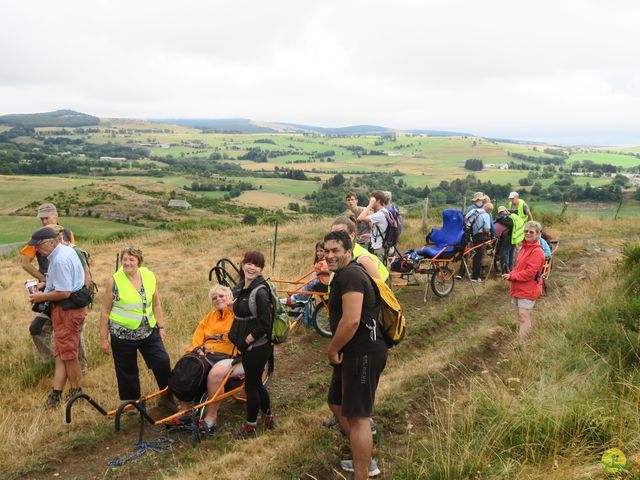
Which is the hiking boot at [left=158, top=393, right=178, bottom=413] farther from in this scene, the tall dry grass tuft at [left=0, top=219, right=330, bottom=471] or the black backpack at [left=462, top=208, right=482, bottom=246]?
the black backpack at [left=462, top=208, right=482, bottom=246]

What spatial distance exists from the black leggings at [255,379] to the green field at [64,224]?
3276 centimetres

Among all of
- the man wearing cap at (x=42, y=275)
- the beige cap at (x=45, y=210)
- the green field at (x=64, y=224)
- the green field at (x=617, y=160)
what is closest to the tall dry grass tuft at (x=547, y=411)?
the man wearing cap at (x=42, y=275)

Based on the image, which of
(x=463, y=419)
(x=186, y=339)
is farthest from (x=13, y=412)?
(x=463, y=419)

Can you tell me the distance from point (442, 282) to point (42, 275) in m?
6.20

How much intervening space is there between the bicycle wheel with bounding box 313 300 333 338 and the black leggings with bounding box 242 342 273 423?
8.02 ft

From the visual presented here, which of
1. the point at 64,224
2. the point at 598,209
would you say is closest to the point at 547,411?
the point at 598,209

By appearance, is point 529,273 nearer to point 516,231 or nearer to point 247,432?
point 247,432

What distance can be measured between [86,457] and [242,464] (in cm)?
145

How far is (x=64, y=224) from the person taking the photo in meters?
40.6

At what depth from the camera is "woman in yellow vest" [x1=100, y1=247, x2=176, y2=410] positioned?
182 inches

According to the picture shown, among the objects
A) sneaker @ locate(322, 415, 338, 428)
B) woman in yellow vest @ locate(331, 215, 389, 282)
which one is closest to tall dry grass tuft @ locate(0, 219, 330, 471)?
sneaker @ locate(322, 415, 338, 428)

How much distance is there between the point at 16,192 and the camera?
6028 cm

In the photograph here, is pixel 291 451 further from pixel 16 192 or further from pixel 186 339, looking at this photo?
pixel 16 192

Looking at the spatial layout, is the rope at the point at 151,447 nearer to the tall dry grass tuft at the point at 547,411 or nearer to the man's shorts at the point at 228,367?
the man's shorts at the point at 228,367
